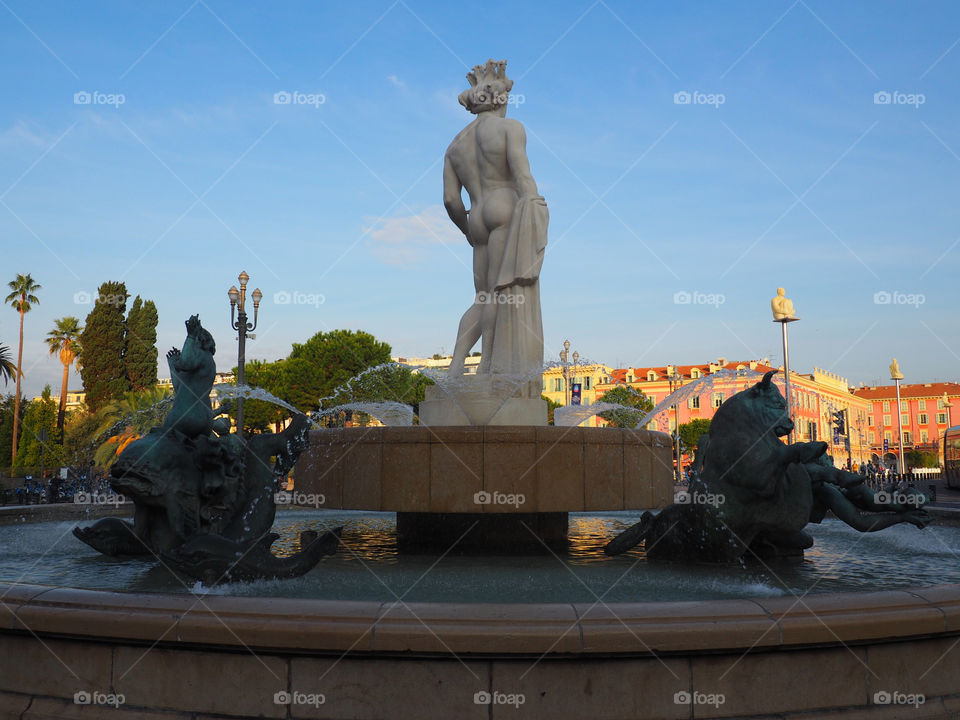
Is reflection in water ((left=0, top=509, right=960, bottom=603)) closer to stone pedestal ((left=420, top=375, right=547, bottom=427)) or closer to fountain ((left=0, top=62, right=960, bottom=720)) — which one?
fountain ((left=0, top=62, right=960, bottom=720))

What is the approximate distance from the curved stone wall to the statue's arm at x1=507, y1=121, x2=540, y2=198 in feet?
19.2

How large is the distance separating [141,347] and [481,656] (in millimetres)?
56427

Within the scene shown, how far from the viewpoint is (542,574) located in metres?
5.65

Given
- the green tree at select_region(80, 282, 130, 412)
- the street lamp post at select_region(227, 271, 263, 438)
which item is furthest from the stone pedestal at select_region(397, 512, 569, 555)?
A: the green tree at select_region(80, 282, 130, 412)

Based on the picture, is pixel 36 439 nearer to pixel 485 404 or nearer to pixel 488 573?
pixel 485 404

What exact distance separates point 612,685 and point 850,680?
109cm

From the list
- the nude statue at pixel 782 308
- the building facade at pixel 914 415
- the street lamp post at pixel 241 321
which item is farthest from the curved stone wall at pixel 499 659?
the building facade at pixel 914 415

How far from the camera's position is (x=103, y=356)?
52906 millimetres

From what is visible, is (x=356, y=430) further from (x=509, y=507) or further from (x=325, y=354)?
(x=325, y=354)

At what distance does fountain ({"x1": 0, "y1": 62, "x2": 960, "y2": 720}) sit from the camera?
3.24 metres

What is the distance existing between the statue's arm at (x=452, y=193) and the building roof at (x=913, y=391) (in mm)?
112042

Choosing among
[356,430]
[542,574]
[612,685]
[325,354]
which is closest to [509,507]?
[542,574]

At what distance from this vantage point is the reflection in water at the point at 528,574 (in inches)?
186

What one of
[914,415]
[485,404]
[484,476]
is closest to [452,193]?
[485,404]
